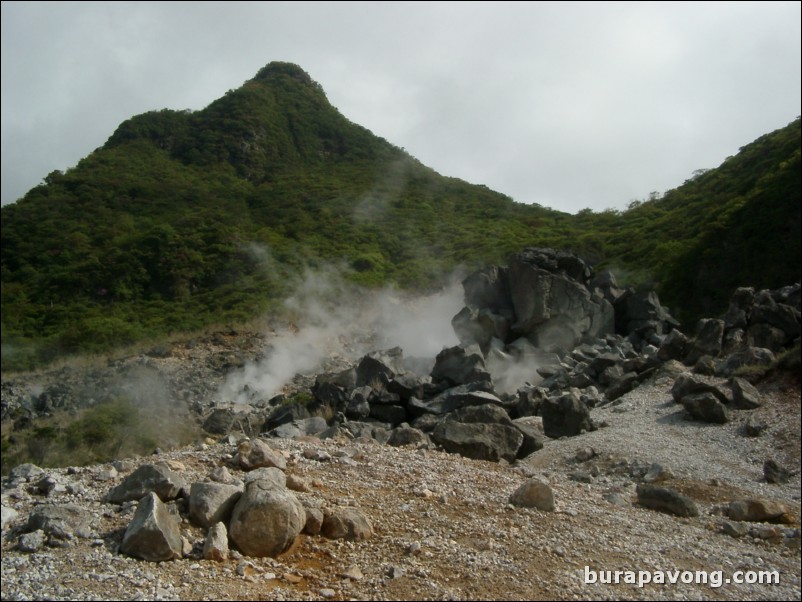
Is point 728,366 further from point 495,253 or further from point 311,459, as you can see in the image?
point 495,253

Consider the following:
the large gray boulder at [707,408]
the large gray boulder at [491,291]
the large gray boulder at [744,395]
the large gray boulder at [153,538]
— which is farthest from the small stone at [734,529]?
the large gray boulder at [491,291]

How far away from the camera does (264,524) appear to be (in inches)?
244

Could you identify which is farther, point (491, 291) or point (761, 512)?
point (491, 291)

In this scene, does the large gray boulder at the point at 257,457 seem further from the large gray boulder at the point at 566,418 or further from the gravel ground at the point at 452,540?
the large gray boulder at the point at 566,418

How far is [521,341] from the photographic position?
23953 mm

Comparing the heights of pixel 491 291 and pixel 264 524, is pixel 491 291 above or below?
above

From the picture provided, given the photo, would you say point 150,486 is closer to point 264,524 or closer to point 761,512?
point 264,524

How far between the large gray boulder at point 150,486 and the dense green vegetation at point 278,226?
24.7ft

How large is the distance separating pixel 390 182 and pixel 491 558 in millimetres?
55675

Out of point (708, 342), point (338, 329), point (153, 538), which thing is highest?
point (338, 329)

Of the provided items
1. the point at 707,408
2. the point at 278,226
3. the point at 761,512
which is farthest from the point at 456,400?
the point at 278,226

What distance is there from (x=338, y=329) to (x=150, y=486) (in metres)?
28.0

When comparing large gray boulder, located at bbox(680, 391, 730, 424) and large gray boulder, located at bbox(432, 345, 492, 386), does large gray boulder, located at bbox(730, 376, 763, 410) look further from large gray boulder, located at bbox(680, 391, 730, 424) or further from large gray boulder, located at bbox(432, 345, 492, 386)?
large gray boulder, located at bbox(432, 345, 492, 386)

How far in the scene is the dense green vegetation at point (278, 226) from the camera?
2048cm
